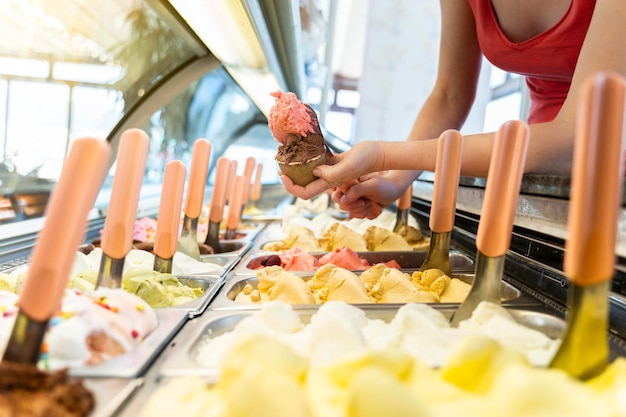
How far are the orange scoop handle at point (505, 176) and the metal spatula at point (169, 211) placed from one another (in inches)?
33.4

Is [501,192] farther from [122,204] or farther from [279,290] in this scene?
[122,204]

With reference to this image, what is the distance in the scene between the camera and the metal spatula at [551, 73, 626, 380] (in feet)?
1.99

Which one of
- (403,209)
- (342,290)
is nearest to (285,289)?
(342,290)

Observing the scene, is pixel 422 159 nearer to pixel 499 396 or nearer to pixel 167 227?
pixel 167 227

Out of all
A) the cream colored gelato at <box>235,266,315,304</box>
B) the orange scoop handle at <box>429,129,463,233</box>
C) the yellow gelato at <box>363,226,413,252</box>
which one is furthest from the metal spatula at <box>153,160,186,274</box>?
the yellow gelato at <box>363,226,413,252</box>

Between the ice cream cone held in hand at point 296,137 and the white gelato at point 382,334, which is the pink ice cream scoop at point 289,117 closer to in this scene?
the ice cream cone held in hand at point 296,137

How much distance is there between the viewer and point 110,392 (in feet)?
2.44

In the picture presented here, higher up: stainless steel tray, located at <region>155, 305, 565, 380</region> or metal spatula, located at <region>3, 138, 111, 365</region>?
metal spatula, located at <region>3, 138, 111, 365</region>

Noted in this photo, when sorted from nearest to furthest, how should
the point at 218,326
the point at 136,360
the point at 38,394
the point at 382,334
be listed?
the point at 38,394 → the point at 136,360 → the point at 382,334 → the point at 218,326

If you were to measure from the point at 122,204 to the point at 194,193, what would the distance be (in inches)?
29.6

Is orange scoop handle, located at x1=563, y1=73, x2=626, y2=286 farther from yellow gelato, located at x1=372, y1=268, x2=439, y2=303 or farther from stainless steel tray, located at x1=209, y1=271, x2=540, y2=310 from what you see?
yellow gelato, located at x1=372, y1=268, x2=439, y2=303

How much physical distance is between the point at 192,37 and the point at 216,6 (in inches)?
52.0

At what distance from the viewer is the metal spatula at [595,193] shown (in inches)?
23.9

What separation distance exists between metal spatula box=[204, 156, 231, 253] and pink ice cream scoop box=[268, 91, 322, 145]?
66 cm
